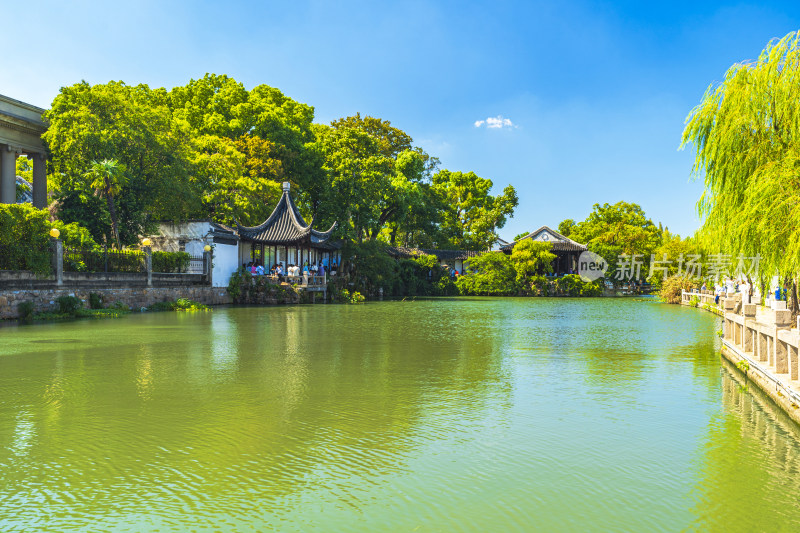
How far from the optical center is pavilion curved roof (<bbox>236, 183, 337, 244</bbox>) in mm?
32938

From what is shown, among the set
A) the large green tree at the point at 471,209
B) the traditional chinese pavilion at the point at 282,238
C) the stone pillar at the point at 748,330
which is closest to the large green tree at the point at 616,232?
the large green tree at the point at 471,209

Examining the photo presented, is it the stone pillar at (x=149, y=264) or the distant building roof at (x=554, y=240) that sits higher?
the distant building roof at (x=554, y=240)

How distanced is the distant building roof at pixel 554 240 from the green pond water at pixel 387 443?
128ft

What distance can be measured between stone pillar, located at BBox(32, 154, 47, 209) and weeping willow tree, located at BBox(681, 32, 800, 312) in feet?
91.7

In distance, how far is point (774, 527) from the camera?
4156mm

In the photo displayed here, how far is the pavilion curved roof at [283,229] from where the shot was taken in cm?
3294

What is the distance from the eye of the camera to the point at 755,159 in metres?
10.8

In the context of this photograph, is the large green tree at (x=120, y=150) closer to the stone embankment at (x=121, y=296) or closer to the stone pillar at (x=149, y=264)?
the stone pillar at (x=149, y=264)

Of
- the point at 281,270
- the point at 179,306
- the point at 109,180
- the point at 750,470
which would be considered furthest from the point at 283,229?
the point at 750,470

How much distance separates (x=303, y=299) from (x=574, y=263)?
2650cm

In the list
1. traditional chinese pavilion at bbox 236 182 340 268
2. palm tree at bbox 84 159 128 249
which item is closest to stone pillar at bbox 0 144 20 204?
palm tree at bbox 84 159 128 249

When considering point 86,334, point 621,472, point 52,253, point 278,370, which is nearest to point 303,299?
point 52,253

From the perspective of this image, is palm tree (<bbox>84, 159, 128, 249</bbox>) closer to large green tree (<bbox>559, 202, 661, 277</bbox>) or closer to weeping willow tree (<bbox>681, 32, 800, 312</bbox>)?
weeping willow tree (<bbox>681, 32, 800, 312</bbox>)

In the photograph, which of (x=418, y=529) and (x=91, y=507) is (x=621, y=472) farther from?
(x=91, y=507)
